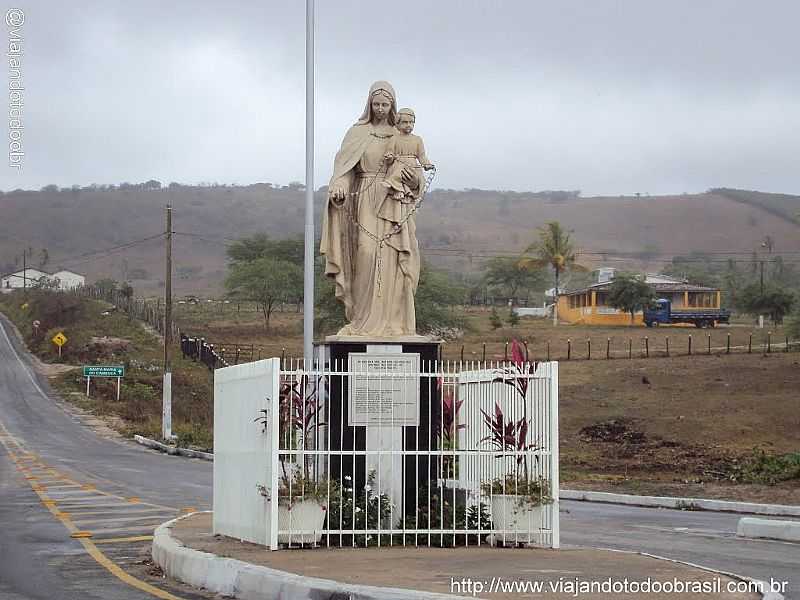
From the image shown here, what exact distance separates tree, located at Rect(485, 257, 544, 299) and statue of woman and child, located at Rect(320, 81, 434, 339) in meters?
116

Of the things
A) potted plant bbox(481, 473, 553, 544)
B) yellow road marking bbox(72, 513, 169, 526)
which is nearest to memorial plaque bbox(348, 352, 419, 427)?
potted plant bbox(481, 473, 553, 544)

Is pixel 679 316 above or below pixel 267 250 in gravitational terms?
below

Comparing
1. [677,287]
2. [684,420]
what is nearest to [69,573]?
[684,420]

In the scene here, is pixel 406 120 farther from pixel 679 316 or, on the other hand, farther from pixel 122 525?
pixel 679 316

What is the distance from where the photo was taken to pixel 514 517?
13.4m

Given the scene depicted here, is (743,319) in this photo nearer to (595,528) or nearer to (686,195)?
(595,528)

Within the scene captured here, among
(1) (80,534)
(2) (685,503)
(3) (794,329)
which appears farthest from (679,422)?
(1) (80,534)

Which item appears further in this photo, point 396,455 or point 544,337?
point 544,337

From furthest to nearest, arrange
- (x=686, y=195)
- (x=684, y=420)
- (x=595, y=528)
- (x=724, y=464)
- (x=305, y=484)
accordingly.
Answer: (x=686, y=195) → (x=684, y=420) → (x=724, y=464) → (x=595, y=528) → (x=305, y=484)

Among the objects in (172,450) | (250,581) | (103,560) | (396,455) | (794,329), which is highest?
(794,329)

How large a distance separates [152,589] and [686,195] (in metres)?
187

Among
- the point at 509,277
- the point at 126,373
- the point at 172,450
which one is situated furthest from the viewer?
the point at 509,277

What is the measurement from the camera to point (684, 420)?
42344mm

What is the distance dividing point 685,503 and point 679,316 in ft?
205
